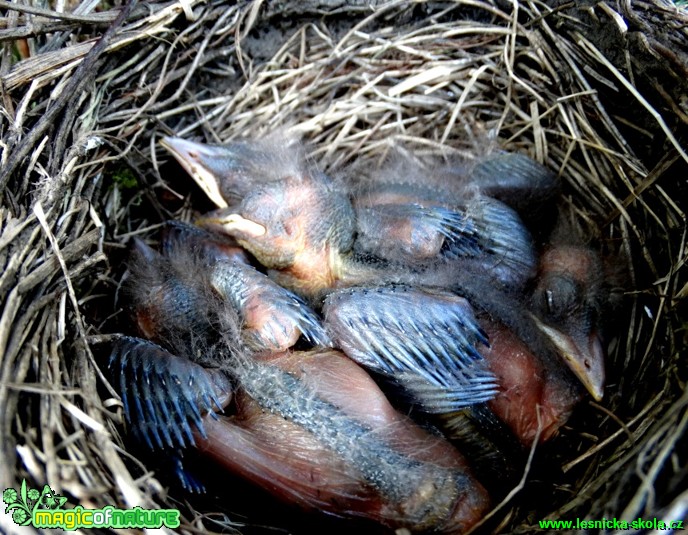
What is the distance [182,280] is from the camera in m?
1.40

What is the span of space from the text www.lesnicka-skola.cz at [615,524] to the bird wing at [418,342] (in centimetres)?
27

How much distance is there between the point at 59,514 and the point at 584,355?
103cm

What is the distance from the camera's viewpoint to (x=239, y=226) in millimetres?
1446

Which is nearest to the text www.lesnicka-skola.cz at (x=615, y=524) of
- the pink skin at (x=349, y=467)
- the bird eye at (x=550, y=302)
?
the pink skin at (x=349, y=467)

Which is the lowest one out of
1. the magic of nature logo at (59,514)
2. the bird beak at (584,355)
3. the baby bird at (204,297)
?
the bird beak at (584,355)

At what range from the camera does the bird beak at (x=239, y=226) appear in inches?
56.7

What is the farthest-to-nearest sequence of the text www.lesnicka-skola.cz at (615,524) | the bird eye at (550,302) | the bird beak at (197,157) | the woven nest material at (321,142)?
the bird beak at (197,157) < the bird eye at (550,302) < the woven nest material at (321,142) < the text www.lesnicka-skola.cz at (615,524)

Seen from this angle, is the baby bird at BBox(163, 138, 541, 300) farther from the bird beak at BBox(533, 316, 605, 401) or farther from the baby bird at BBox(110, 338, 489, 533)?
the baby bird at BBox(110, 338, 489, 533)

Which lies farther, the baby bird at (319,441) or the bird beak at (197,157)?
the bird beak at (197,157)

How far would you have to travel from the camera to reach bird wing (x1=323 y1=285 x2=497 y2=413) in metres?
1.18

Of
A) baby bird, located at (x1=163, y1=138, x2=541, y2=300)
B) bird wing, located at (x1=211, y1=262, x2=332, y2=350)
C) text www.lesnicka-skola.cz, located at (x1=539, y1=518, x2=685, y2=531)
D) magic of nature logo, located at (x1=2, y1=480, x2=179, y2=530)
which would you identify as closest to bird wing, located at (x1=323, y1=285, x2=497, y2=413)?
bird wing, located at (x1=211, y1=262, x2=332, y2=350)

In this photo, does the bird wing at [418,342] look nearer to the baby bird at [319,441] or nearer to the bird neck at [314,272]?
the baby bird at [319,441]

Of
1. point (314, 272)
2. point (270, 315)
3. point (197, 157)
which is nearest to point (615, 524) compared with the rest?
point (270, 315)

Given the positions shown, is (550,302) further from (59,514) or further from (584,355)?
(59,514)
